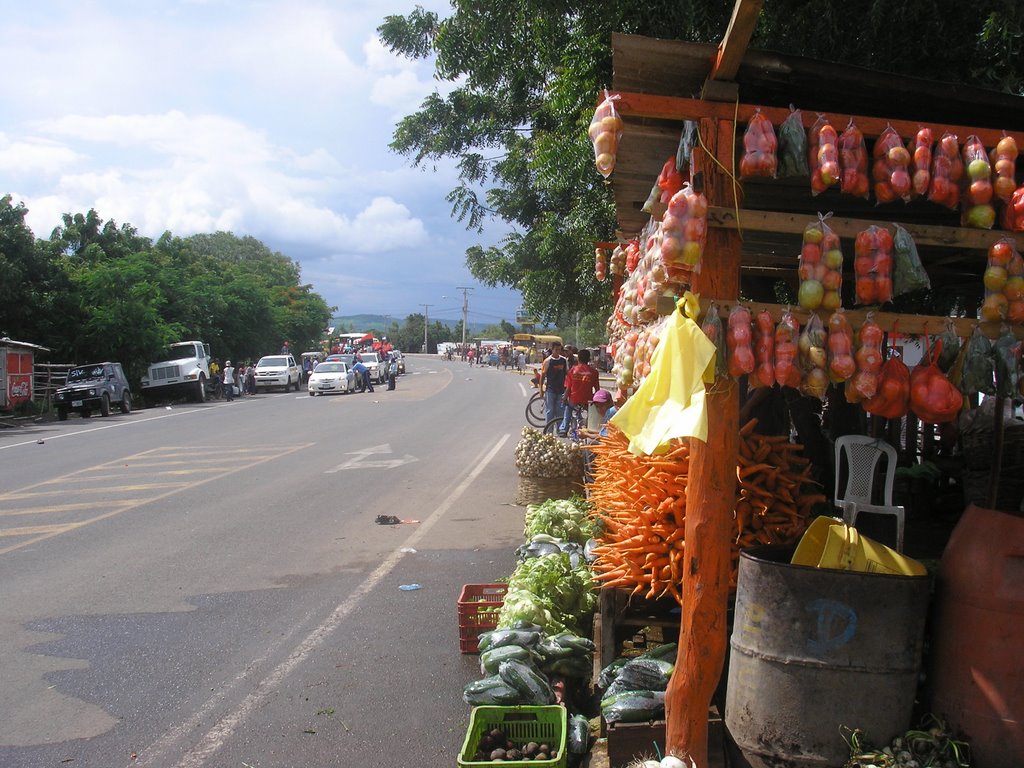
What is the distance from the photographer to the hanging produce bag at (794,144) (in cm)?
350

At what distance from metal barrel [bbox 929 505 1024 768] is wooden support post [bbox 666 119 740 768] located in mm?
951

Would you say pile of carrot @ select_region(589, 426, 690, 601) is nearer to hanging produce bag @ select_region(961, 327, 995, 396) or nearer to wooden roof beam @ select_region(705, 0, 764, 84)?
hanging produce bag @ select_region(961, 327, 995, 396)

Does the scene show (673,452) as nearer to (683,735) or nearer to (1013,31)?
(683,735)

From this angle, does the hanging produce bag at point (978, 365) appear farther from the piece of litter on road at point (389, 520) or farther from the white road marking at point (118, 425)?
the white road marking at point (118, 425)

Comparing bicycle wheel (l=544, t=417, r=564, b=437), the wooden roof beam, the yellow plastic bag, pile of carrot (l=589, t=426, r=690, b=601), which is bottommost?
bicycle wheel (l=544, t=417, r=564, b=437)

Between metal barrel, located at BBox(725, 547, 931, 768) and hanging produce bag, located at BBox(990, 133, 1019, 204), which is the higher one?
hanging produce bag, located at BBox(990, 133, 1019, 204)

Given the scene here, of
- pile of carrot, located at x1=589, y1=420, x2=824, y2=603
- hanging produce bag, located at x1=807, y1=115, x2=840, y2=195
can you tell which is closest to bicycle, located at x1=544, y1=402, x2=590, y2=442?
pile of carrot, located at x1=589, y1=420, x2=824, y2=603

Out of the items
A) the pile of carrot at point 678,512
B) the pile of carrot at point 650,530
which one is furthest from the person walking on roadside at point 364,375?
the pile of carrot at point 678,512

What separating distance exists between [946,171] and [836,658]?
2.09 metres

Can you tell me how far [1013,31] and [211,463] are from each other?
13091 millimetres

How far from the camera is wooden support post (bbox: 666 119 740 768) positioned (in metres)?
3.51

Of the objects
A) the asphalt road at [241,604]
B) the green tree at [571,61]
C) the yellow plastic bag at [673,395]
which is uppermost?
the green tree at [571,61]

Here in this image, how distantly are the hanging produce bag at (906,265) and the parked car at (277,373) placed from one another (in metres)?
38.7

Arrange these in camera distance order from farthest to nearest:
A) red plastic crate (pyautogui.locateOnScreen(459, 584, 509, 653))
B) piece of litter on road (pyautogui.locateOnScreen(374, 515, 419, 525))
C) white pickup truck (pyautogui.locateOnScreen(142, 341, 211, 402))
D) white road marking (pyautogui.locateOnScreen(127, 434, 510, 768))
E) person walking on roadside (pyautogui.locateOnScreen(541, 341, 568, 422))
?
white pickup truck (pyautogui.locateOnScreen(142, 341, 211, 402))
person walking on roadside (pyautogui.locateOnScreen(541, 341, 568, 422))
piece of litter on road (pyautogui.locateOnScreen(374, 515, 419, 525))
red plastic crate (pyautogui.locateOnScreen(459, 584, 509, 653))
white road marking (pyautogui.locateOnScreen(127, 434, 510, 768))
